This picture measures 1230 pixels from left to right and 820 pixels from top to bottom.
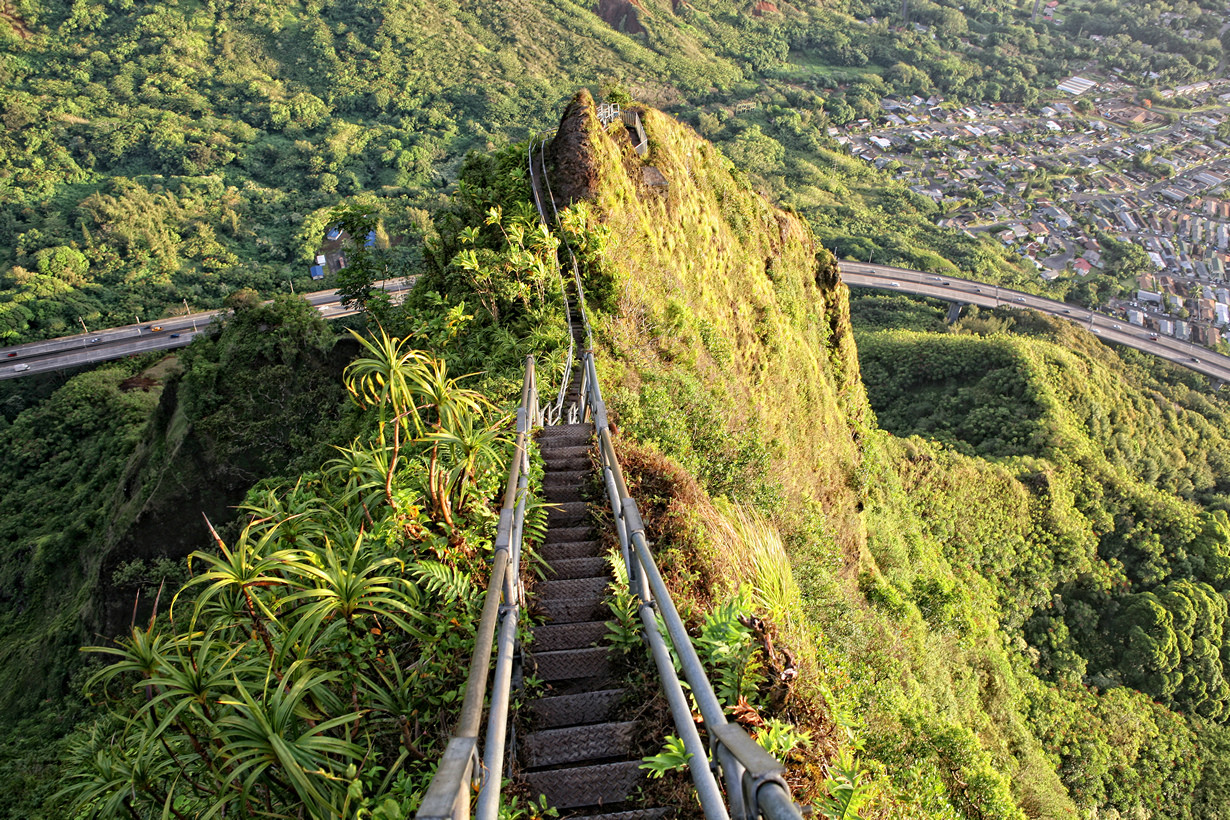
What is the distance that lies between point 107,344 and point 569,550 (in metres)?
49.0

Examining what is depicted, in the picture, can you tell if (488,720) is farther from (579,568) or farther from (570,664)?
(579,568)

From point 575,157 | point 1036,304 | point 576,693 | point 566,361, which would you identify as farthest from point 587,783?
point 1036,304

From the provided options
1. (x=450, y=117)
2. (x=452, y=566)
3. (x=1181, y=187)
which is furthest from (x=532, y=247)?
(x=1181, y=187)

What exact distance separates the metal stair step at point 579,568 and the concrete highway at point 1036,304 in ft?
181

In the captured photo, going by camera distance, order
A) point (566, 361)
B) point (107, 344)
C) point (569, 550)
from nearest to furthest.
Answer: point (569, 550), point (566, 361), point (107, 344)

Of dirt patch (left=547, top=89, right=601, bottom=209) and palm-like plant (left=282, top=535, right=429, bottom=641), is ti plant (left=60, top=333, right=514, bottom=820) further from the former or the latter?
dirt patch (left=547, top=89, right=601, bottom=209)

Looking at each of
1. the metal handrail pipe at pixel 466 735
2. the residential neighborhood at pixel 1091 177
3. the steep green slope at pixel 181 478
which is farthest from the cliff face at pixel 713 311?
the residential neighborhood at pixel 1091 177

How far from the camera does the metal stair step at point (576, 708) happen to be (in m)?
3.89

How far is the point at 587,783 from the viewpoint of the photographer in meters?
3.51

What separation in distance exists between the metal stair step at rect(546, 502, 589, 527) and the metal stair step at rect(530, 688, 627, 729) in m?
1.83

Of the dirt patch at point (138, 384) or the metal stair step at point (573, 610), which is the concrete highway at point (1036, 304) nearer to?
the dirt patch at point (138, 384)

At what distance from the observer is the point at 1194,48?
130125mm

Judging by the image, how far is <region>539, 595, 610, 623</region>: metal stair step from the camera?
4609 millimetres

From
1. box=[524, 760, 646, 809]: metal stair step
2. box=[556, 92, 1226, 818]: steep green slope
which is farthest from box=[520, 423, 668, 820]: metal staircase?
box=[556, 92, 1226, 818]: steep green slope
